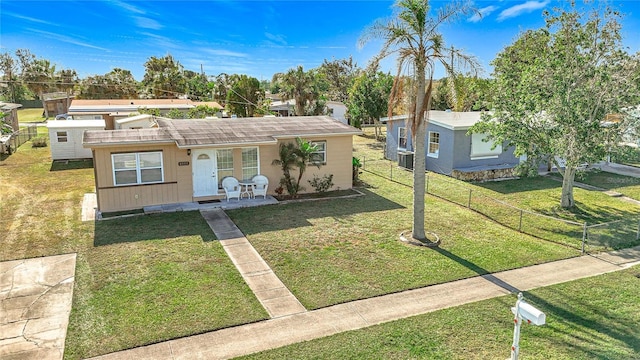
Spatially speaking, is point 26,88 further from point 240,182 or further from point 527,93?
point 527,93

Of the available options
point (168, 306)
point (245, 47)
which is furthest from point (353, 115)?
point (245, 47)

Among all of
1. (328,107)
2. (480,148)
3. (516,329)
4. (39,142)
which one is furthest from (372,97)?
(516,329)

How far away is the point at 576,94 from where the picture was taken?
14.5 metres

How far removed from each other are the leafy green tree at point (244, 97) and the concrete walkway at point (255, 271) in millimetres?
31065

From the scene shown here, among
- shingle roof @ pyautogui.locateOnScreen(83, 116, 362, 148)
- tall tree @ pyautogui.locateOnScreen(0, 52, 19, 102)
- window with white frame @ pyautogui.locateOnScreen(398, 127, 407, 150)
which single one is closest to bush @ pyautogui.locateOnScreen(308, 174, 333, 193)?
shingle roof @ pyautogui.locateOnScreen(83, 116, 362, 148)

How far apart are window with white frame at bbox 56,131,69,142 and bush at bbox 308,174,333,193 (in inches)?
621

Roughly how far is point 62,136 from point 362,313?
22.9 meters

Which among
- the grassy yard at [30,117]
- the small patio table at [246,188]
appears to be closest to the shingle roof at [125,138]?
the small patio table at [246,188]

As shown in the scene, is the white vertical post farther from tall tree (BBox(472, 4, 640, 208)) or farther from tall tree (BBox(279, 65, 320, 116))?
tall tree (BBox(279, 65, 320, 116))

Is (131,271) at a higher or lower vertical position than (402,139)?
lower

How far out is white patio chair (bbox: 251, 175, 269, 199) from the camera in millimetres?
16812

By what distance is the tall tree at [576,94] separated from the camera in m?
14.6

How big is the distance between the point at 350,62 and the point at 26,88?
52.0 meters

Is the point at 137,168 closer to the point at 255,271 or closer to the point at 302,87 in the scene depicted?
the point at 255,271
